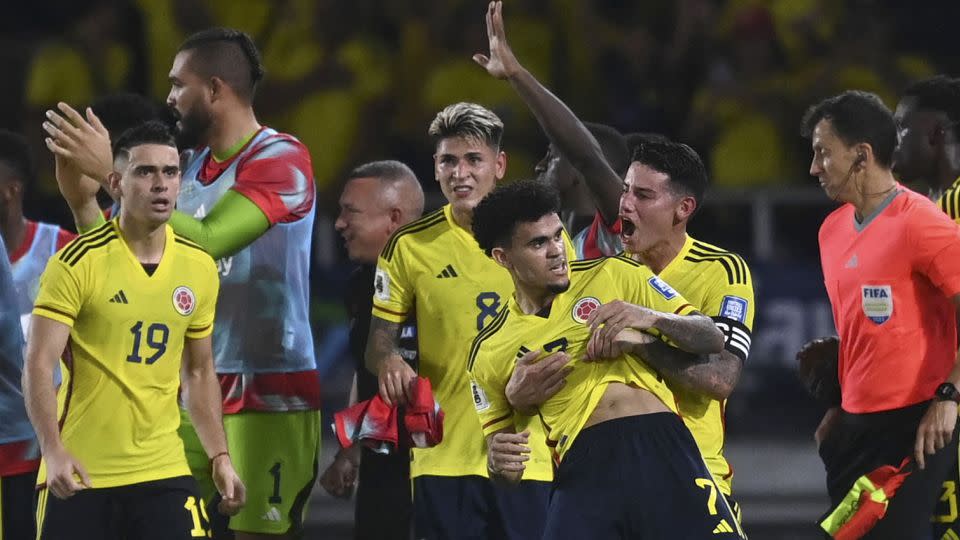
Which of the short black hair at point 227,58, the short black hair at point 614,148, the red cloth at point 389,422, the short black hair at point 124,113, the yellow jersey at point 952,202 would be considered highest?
the short black hair at point 227,58

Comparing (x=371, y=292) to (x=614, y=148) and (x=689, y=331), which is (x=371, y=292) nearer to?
(x=614, y=148)

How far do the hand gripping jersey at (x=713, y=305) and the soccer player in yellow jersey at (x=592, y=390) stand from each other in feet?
0.76

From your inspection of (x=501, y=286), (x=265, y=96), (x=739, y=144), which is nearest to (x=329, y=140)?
(x=265, y=96)

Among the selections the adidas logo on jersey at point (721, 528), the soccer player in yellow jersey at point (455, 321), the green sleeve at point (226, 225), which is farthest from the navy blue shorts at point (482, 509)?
the adidas logo on jersey at point (721, 528)

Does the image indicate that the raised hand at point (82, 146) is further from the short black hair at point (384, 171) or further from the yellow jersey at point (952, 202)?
the yellow jersey at point (952, 202)

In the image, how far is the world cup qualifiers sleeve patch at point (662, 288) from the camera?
527cm

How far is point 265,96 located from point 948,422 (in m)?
7.04

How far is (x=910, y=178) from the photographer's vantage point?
7000 millimetres

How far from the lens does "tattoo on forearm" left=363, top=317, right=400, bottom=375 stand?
634 cm

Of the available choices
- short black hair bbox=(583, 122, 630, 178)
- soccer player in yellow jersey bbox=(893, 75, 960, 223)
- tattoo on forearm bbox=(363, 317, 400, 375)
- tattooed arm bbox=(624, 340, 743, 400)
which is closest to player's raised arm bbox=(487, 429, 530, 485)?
tattooed arm bbox=(624, 340, 743, 400)

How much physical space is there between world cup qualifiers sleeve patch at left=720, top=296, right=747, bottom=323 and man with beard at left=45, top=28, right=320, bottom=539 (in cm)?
201

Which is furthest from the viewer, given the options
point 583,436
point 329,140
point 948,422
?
point 329,140

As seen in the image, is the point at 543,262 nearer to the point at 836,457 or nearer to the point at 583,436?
the point at 583,436

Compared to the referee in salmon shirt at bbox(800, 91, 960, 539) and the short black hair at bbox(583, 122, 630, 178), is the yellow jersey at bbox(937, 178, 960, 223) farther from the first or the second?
the short black hair at bbox(583, 122, 630, 178)
